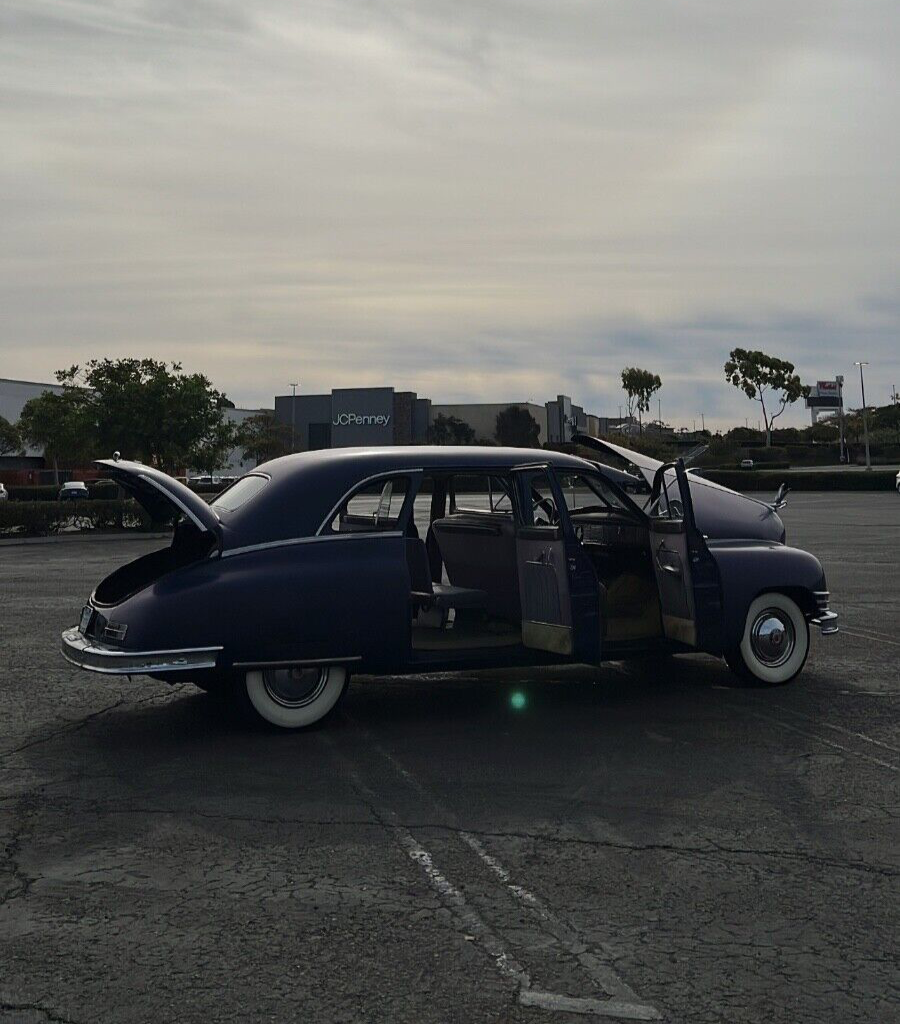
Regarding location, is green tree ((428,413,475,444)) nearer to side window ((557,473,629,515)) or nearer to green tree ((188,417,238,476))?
green tree ((188,417,238,476))

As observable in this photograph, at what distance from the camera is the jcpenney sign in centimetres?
11781

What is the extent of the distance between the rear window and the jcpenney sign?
110 meters

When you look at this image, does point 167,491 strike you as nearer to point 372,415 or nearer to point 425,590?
point 425,590

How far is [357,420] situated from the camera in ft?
390

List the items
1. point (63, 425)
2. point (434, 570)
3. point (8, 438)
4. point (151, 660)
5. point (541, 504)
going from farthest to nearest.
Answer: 1. point (8, 438)
2. point (63, 425)
3. point (434, 570)
4. point (541, 504)
5. point (151, 660)

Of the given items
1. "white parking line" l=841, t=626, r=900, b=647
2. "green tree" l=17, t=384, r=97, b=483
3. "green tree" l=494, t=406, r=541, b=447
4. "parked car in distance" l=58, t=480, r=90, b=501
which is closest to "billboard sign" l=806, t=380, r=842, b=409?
"green tree" l=494, t=406, r=541, b=447

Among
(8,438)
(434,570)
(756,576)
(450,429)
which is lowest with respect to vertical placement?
(756,576)

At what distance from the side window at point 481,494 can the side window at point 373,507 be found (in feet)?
2.43

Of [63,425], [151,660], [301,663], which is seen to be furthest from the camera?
[63,425]

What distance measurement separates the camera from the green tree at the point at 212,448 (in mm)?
56094

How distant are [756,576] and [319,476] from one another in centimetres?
326

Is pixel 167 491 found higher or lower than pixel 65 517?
higher

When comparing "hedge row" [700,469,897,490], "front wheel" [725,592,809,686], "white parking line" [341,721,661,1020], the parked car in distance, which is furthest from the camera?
"hedge row" [700,469,897,490]

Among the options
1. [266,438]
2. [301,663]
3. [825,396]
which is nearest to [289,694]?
[301,663]
